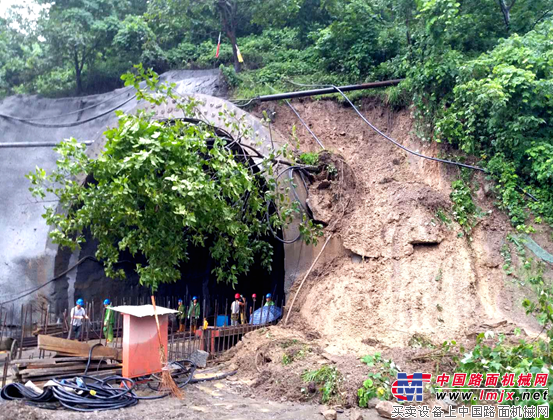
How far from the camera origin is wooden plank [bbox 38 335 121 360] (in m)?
6.95

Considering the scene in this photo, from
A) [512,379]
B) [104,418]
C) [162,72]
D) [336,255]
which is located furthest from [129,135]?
[162,72]

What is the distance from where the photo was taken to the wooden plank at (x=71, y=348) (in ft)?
22.8

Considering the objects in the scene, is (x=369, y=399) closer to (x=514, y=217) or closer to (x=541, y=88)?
(x=514, y=217)

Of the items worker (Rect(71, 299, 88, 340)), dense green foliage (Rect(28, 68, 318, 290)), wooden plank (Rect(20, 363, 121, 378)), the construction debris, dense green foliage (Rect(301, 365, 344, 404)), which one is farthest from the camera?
worker (Rect(71, 299, 88, 340))

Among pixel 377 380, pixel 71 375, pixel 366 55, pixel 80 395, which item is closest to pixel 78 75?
pixel 366 55

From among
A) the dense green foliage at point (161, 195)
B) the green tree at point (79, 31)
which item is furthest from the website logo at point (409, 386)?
the green tree at point (79, 31)

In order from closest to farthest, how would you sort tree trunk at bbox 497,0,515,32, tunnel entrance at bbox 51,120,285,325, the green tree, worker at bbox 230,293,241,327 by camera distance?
1. worker at bbox 230,293,241,327
2. tree trunk at bbox 497,0,515,32
3. tunnel entrance at bbox 51,120,285,325
4. the green tree

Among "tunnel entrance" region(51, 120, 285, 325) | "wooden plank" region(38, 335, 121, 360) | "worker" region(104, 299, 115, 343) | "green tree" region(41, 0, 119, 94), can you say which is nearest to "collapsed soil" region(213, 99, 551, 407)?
"wooden plank" region(38, 335, 121, 360)

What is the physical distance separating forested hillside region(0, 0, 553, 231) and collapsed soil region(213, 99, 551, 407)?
0.69 meters

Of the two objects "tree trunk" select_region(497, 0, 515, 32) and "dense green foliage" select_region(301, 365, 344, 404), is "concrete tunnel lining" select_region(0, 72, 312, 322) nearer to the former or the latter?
"dense green foliage" select_region(301, 365, 344, 404)

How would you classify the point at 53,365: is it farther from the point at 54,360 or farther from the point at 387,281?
the point at 387,281

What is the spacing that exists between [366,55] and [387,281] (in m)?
6.11

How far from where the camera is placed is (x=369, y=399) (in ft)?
19.7

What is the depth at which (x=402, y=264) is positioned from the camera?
8.63 meters
